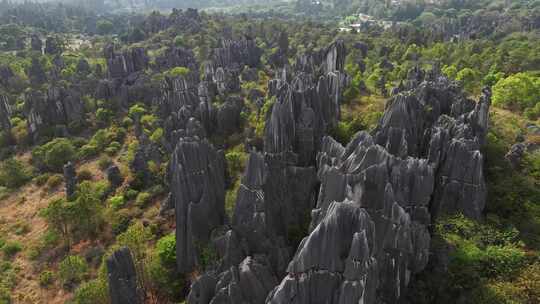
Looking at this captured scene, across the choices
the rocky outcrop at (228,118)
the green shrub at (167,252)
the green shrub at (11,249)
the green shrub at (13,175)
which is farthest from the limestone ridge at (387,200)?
the green shrub at (13,175)

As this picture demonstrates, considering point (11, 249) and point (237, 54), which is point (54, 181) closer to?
point (11, 249)

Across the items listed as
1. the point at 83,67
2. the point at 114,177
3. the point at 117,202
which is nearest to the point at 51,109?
the point at 114,177

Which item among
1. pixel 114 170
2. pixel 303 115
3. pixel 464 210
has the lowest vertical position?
pixel 114 170

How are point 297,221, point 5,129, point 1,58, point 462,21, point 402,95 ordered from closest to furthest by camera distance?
point 297,221 → point 402,95 → point 5,129 → point 1,58 → point 462,21

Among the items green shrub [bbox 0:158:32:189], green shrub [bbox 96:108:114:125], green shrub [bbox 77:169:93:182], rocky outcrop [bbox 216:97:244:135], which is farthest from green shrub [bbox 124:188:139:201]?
green shrub [bbox 96:108:114:125]

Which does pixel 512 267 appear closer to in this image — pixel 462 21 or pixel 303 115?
pixel 303 115

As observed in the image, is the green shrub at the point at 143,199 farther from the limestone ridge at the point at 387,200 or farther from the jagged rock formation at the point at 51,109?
the jagged rock formation at the point at 51,109

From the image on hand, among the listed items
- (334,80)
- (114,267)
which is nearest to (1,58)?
(334,80)
